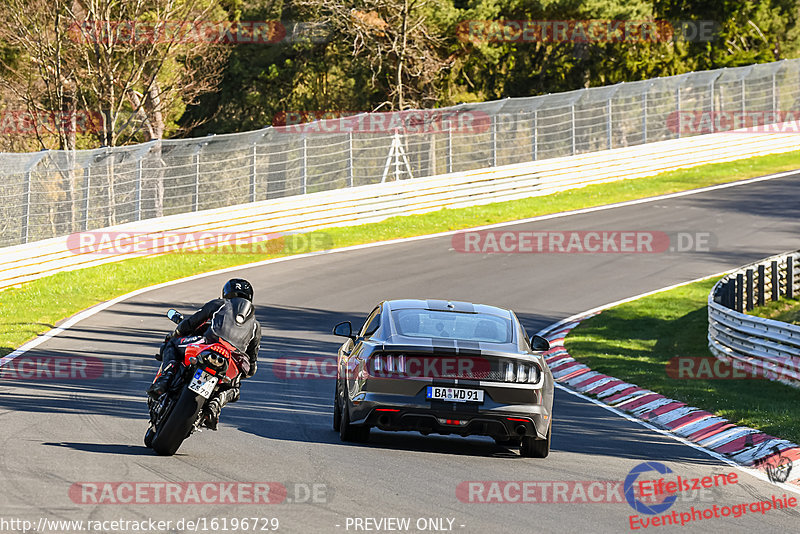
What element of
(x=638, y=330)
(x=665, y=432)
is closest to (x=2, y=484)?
(x=665, y=432)

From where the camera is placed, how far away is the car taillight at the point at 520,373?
393 inches

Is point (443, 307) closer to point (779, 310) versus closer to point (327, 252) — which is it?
point (779, 310)

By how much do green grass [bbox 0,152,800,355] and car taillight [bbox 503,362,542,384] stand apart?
855cm

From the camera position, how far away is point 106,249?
24.6 meters

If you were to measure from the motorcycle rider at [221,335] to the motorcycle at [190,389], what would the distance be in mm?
63

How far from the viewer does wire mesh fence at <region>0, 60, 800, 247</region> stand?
2375 cm

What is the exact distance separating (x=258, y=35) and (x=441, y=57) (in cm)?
811

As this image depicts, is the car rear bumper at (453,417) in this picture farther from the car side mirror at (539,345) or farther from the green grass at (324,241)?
the green grass at (324,241)

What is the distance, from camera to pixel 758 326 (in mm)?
14914

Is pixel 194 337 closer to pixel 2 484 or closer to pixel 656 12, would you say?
pixel 2 484

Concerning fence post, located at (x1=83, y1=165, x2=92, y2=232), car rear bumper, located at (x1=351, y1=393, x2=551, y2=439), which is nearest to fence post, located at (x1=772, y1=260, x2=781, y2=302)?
car rear bumper, located at (x1=351, y1=393, x2=551, y2=439)

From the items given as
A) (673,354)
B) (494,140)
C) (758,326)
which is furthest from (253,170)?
(758,326)

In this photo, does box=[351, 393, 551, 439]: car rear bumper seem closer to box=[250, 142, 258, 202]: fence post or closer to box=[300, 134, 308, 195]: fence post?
box=[250, 142, 258, 202]: fence post

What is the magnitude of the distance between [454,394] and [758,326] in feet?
21.8
